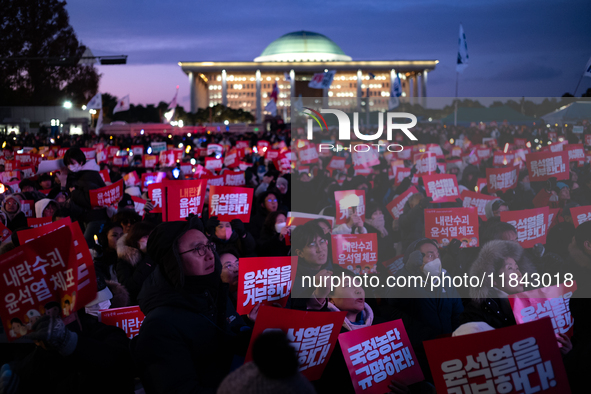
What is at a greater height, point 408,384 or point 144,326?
point 144,326

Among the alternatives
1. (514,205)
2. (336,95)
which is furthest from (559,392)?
(336,95)

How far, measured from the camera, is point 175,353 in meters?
2.15

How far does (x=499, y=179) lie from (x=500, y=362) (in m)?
6.16

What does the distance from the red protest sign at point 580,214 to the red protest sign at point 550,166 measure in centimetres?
257

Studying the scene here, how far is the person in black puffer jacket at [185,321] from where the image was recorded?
84.0 inches

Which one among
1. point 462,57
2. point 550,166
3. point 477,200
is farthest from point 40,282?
point 462,57

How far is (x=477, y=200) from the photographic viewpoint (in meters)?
6.64

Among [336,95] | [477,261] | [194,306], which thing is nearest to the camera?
[194,306]

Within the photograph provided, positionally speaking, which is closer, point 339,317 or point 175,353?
point 175,353

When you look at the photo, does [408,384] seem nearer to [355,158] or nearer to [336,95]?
[355,158]

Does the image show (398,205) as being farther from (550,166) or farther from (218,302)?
(218,302)

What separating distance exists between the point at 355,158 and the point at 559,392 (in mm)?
9325

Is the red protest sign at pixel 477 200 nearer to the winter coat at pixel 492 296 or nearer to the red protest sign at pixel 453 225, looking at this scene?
the red protest sign at pixel 453 225

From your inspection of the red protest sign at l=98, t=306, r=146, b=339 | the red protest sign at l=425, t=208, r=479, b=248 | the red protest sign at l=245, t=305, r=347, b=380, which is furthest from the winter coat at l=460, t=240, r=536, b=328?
the red protest sign at l=425, t=208, r=479, b=248
